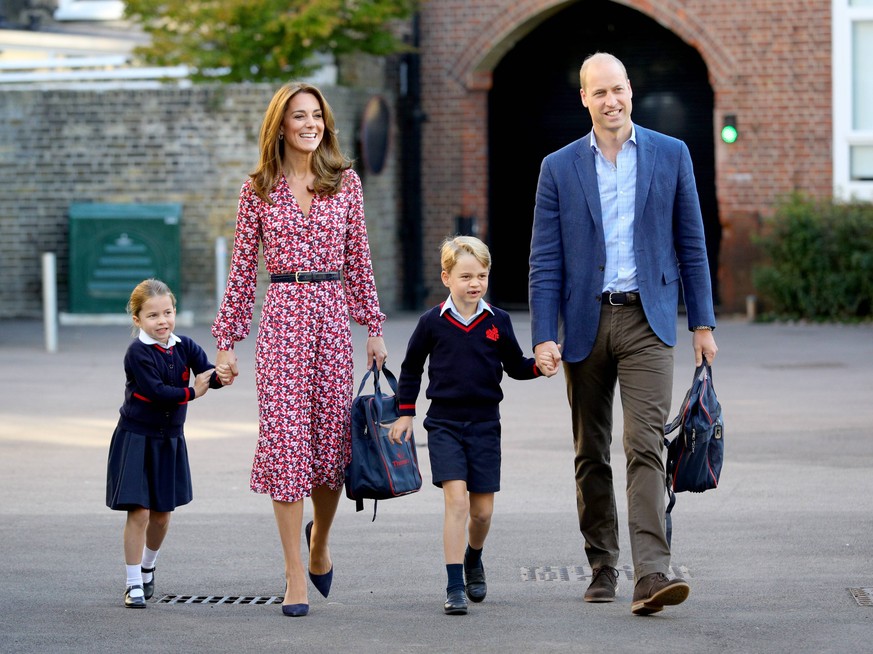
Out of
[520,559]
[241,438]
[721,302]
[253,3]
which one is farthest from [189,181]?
[520,559]

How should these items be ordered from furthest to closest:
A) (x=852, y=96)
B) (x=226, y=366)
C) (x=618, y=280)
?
(x=852, y=96) < (x=226, y=366) < (x=618, y=280)

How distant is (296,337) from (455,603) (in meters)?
1.16

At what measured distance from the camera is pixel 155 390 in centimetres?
620

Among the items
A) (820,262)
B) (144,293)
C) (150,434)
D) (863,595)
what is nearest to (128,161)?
(820,262)

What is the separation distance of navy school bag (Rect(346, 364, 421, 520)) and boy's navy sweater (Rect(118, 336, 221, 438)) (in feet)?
2.03

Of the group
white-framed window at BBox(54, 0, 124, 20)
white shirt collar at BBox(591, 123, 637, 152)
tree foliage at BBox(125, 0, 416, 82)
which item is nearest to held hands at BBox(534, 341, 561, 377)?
white shirt collar at BBox(591, 123, 637, 152)

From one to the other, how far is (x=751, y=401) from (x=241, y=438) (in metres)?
3.94

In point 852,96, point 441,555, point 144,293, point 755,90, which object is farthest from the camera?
point 755,90

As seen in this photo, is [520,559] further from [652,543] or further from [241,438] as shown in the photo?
[241,438]

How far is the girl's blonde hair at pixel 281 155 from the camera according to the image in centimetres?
612

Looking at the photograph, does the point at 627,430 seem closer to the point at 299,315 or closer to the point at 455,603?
the point at 455,603

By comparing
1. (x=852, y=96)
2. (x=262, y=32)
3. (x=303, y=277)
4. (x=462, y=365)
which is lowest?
(x=462, y=365)

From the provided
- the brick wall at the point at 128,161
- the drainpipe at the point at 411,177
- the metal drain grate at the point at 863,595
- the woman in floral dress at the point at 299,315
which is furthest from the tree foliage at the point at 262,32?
the metal drain grate at the point at 863,595

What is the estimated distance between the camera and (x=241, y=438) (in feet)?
35.1
